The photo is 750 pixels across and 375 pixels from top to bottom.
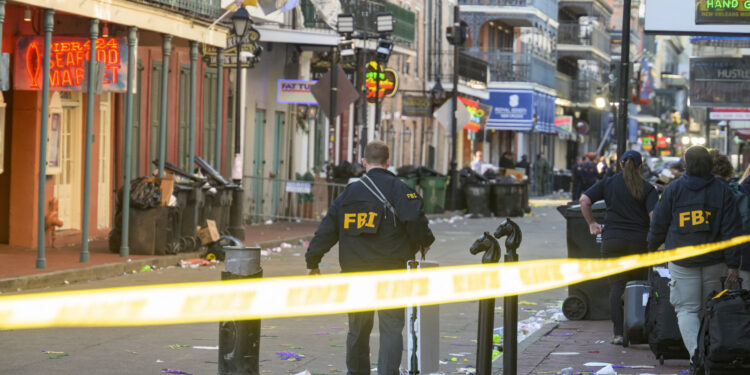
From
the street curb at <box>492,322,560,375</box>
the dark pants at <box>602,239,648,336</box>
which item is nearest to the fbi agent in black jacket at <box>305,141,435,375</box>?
the street curb at <box>492,322,560,375</box>

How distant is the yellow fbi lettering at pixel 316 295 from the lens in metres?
16.0

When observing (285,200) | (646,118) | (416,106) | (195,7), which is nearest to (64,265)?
(195,7)

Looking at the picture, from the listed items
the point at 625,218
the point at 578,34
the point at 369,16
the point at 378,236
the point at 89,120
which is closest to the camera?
the point at 378,236

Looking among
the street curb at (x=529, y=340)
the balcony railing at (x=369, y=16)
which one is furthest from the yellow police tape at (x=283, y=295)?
the balcony railing at (x=369, y=16)

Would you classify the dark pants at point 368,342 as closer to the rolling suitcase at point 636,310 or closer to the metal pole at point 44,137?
the rolling suitcase at point 636,310

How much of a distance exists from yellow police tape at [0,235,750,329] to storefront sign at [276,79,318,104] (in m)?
12.1

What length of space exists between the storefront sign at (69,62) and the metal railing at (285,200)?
11305 millimetres

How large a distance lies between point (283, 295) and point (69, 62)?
4558 millimetres

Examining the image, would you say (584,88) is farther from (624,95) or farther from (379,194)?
(379,194)

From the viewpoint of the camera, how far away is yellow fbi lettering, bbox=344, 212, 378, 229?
9797mm

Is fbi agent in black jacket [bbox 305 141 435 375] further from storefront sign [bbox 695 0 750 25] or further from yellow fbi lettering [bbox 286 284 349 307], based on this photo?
storefront sign [bbox 695 0 750 25]

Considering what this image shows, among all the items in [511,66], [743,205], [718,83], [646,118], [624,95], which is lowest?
[743,205]

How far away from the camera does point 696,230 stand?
10.6m

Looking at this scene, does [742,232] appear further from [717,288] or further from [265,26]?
[265,26]
